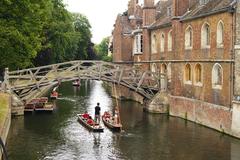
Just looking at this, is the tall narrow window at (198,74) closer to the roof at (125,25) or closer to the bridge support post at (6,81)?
the bridge support post at (6,81)

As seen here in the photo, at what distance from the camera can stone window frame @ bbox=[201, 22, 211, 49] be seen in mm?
28031

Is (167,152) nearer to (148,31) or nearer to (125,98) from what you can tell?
(148,31)

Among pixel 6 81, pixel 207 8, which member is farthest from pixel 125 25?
pixel 207 8

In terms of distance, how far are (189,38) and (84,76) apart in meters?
8.01

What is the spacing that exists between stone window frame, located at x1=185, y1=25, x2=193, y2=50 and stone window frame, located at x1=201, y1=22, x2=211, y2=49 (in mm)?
1706

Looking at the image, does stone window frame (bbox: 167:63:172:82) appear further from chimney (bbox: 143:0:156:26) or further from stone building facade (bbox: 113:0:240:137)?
chimney (bbox: 143:0:156:26)

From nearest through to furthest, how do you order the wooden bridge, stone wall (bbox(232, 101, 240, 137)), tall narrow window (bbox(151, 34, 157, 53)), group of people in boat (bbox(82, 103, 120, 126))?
stone wall (bbox(232, 101, 240, 137)) → group of people in boat (bbox(82, 103, 120, 126)) → the wooden bridge → tall narrow window (bbox(151, 34, 157, 53))

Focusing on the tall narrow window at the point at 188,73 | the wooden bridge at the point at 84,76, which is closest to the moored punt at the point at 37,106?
the wooden bridge at the point at 84,76

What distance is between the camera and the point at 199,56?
2912 cm

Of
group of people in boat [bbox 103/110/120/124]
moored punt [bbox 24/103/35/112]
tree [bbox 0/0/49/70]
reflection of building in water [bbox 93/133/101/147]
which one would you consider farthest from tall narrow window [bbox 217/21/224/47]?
moored punt [bbox 24/103/35/112]

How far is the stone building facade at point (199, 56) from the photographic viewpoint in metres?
24.7

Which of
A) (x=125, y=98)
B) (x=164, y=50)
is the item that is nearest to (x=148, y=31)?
(x=164, y=50)

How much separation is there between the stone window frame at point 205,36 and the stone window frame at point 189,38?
171 centimetres

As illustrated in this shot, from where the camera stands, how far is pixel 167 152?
20.9 metres
